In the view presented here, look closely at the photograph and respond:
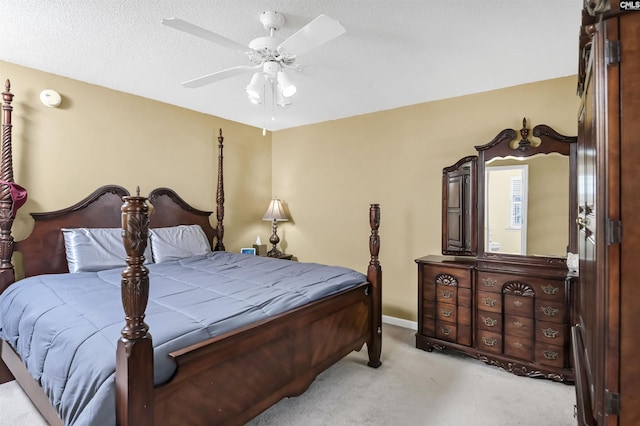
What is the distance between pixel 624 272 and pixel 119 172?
12.9 ft

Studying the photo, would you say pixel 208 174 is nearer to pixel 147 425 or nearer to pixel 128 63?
pixel 128 63

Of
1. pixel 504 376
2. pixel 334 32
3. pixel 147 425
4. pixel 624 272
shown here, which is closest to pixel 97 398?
pixel 147 425

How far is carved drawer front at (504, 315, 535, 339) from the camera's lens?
263 centimetres

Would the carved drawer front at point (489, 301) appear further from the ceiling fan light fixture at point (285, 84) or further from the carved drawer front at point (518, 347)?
the ceiling fan light fixture at point (285, 84)

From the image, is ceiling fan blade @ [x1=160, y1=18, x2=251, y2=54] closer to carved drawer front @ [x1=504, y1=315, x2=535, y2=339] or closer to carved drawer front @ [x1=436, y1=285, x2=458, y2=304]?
carved drawer front @ [x1=436, y1=285, x2=458, y2=304]

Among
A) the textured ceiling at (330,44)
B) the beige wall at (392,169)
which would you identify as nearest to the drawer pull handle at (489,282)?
the beige wall at (392,169)

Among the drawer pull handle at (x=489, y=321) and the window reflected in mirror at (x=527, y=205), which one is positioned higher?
the window reflected in mirror at (x=527, y=205)

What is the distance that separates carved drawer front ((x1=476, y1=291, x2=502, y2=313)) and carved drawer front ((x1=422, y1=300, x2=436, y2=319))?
15.7 inches

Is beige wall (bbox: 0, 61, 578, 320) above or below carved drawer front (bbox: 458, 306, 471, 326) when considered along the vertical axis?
above

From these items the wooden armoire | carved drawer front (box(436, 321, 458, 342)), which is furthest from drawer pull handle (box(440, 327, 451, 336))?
the wooden armoire

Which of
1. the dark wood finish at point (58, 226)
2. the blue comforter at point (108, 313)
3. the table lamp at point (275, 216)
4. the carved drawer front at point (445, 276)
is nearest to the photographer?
the blue comforter at point (108, 313)

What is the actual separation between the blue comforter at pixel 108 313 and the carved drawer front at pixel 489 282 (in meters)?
1.05

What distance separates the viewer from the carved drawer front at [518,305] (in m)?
2.63

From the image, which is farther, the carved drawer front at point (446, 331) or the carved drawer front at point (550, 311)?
the carved drawer front at point (446, 331)
